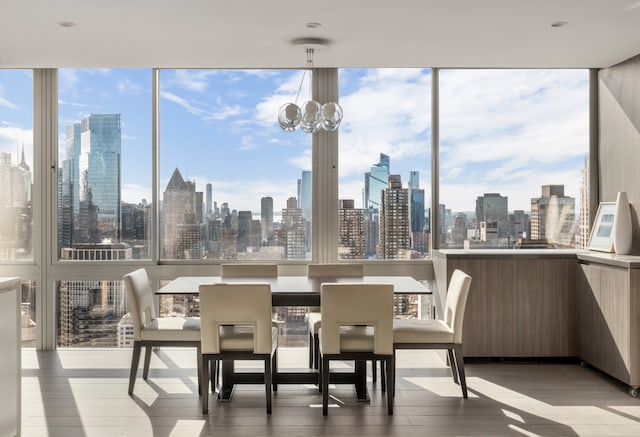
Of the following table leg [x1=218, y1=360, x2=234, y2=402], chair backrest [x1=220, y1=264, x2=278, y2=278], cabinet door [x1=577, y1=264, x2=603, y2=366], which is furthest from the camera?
chair backrest [x1=220, y1=264, x2=278, y2=278]

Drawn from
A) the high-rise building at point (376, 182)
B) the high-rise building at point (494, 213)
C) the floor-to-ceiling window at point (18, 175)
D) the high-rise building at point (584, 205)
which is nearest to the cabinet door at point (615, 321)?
the high-rise building at point (584, 205)

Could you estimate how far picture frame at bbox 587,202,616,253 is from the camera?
197 inches

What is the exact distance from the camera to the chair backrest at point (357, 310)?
3.68m

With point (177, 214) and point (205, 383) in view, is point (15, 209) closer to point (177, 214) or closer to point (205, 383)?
point (177, 214)

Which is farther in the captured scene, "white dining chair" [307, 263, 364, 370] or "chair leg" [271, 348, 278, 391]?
"white dining chair" [307, 263, 364, 370]

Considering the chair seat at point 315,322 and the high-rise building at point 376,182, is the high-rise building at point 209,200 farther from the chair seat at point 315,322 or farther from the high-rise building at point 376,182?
the chair seat at point 315,322

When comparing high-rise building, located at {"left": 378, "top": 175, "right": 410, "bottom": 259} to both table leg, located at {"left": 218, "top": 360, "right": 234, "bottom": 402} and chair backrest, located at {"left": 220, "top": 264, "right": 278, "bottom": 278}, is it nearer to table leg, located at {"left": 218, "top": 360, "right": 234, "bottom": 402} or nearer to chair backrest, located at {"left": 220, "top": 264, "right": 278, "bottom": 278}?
chair backrest, located at {"left": 220, "top": 264, "right": 278, "bottom": 278}

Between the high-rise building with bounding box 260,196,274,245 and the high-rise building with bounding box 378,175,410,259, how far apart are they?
1.09 m

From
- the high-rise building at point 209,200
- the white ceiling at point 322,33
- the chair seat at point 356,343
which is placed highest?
the white ceiling at point 322,33

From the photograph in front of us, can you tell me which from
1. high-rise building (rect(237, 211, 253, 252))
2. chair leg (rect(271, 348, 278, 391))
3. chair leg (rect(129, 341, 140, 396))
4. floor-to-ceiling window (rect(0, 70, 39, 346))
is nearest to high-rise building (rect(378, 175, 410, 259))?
high-rise building (rect(237, 211, 253, 252))

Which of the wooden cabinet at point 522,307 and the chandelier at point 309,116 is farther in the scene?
the wooden cabinet at point 522,307

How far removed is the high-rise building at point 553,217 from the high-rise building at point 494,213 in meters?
0.27

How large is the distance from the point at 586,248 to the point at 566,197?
528mm

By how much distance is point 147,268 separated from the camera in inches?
219
